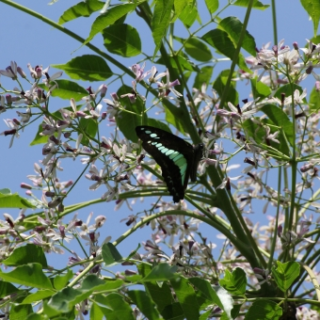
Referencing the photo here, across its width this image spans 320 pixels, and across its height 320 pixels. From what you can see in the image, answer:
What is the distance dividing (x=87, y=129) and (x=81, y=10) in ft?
1.22

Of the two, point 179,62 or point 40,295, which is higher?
point 179,62

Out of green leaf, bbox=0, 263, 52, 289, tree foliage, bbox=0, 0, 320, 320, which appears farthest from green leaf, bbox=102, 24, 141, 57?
green leaf, bbox=0, 263, 52, 289

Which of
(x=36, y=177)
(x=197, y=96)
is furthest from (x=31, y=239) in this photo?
(x=197, y=96)

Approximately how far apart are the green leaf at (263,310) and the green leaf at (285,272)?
6cm

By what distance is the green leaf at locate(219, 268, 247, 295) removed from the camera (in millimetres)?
1537

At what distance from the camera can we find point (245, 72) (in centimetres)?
222

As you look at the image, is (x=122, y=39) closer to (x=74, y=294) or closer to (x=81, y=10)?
(x=81, y=10)

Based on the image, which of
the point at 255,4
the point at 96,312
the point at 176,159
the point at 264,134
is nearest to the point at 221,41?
the point at 255,4

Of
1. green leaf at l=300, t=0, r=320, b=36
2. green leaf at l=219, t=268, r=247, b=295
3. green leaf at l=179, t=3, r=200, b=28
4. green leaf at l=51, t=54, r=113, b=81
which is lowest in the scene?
green leaf at l=219, t=268, r=247, b=295

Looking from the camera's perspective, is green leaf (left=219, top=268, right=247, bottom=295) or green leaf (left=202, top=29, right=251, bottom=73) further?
green leaf (left=202, top=29, right=251, bottom=73)

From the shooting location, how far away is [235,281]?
155 cm

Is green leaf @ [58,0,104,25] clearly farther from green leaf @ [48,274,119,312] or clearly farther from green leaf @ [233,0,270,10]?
green leaf @ [48,274,119,312]

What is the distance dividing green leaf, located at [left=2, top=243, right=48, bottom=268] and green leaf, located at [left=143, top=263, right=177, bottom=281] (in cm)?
47

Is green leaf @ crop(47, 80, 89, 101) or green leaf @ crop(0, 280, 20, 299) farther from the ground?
green leaf @ crop(47, 80, 89, 101)
